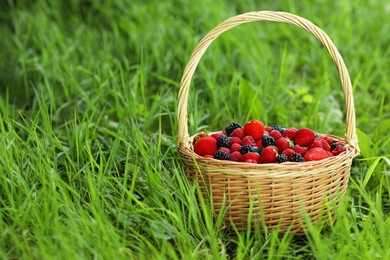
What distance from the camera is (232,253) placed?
248cm

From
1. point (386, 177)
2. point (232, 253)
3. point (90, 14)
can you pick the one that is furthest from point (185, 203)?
point (90, 14)

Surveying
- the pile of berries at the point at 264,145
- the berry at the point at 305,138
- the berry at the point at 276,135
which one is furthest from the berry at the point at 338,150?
the berry at the point at 276,135

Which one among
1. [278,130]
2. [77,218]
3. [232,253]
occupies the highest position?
[278,130]

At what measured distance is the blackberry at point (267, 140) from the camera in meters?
2.59

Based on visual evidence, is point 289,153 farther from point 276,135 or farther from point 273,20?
point 273,20

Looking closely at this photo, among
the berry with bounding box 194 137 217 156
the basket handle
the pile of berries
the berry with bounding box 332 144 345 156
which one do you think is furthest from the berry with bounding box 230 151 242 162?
the berry with bounding box 332 144 345 156

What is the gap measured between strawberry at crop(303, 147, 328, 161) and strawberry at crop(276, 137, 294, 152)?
100 millimetres

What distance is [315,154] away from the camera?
2.46 m

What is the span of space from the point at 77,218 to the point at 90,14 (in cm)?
295

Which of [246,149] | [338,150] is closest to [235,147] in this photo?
[246,149]

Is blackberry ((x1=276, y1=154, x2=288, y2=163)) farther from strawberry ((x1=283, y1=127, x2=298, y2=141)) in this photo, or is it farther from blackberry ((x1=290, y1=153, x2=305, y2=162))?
strawberry ((x1=283, y1=127, x2=298, y2=141))

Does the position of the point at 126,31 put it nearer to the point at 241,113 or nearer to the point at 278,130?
the point at 241,113

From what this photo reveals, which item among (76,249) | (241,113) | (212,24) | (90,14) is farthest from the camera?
(90,14)

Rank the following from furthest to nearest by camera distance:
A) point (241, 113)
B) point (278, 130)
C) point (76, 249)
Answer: point (241, 113)
point (278, 130)
point (76, 249)
